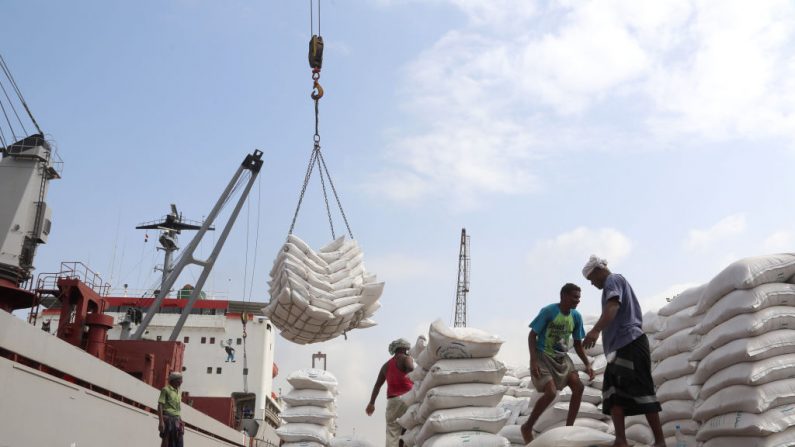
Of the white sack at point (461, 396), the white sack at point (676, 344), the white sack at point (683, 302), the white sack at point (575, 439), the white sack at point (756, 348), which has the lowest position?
the white sack at point (575, 439)

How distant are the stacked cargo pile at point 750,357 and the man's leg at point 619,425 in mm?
766

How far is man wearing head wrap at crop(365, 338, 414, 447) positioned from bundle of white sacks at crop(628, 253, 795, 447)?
2602 millimetres

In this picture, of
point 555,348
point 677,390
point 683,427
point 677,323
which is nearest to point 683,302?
point 677,323

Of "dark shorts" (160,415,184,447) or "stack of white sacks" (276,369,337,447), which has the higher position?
"stack of white sacks" (276,369,337,447)

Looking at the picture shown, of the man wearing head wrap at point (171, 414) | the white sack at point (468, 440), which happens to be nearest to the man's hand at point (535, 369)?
the white sack at point (468, 440)

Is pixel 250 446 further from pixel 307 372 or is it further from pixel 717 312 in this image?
pixel 717 312

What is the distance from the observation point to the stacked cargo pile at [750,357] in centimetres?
387

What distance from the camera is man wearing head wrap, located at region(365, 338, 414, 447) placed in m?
6.52

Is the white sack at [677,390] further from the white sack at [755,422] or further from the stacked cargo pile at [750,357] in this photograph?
the white sack at [755,422]

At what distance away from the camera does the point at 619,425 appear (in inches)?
143

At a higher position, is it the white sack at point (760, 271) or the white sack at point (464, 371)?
the white sack at point (760, 271)

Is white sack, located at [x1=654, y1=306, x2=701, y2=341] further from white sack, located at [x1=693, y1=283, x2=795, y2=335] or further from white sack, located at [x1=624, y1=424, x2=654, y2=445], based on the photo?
white sack, located at [x1=693, y1=283, x2=795, y2=335]

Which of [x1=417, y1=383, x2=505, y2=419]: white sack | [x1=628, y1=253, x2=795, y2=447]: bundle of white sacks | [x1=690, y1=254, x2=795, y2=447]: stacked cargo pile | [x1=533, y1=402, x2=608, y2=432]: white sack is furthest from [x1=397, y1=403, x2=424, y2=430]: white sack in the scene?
[x1=690, y1=254, x2=795, y2=447]: stacked cargo pile

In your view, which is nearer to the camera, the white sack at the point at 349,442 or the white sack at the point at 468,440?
the white sack at the point at 468,440
